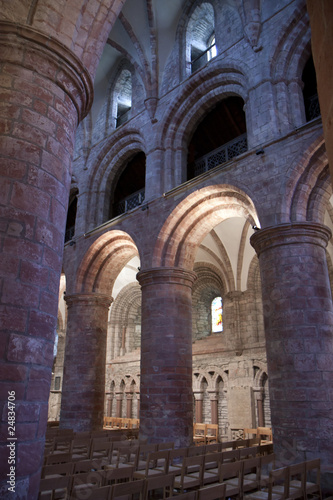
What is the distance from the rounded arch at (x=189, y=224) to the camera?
1045cm

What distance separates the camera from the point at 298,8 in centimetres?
963

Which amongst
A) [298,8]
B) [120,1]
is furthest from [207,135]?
[120,1]

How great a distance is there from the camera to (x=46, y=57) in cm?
440

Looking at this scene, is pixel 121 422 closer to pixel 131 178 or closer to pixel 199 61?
pixel 131 178

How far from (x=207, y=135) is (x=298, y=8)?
555cm

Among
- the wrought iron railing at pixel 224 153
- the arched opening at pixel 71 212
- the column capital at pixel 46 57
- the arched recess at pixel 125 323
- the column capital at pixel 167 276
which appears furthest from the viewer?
the arched recess at pixel 125 323

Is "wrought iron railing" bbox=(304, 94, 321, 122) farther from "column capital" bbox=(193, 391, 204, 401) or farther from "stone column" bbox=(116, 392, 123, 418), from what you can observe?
"stone column" bbox=(116, 392, 123, 418)

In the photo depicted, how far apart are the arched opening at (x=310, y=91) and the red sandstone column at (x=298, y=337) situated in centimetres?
344

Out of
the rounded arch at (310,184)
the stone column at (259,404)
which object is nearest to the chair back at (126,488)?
the rounded arch at (310,184)

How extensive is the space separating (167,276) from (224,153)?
3.92 meters

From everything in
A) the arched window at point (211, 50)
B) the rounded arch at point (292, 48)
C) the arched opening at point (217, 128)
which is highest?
the arched window at point (211, 50)

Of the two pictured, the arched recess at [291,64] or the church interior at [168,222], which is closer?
the church interior at [168,222]

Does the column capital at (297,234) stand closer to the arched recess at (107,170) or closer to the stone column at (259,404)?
the stone column at (259,404)

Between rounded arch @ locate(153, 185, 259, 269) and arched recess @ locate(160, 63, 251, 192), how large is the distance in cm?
112
